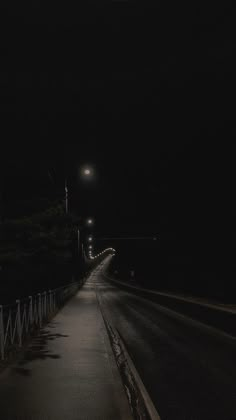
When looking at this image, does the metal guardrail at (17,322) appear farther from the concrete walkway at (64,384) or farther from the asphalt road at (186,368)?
the asphalt road at (186,368)

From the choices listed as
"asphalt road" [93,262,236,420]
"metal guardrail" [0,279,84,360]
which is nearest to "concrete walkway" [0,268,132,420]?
"metal guardrail" [0,279,84,360]

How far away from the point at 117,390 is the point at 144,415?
149 cm

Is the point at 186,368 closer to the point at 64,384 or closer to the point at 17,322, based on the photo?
the point at 64,384

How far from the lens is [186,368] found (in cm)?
1217

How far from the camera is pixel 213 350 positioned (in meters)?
14.9

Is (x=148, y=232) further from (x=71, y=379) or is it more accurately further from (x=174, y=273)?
(x=71, y=379)

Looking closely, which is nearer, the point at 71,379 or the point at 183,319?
the point at 71,379

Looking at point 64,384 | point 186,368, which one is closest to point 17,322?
point 186,368

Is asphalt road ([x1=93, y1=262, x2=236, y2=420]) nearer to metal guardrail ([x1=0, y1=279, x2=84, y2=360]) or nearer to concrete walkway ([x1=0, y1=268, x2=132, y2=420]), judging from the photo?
concrete walkway ([x1=0, y1=268, x2=132, y2=420])

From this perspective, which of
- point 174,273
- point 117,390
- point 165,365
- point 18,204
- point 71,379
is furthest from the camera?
point 174,273

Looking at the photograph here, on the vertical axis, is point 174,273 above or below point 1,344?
above

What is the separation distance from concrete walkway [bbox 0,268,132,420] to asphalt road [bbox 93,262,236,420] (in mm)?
780

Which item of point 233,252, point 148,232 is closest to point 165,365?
point 233,252

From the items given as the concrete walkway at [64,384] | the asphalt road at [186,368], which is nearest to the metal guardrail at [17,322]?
the concrete walkway at [64,384]
